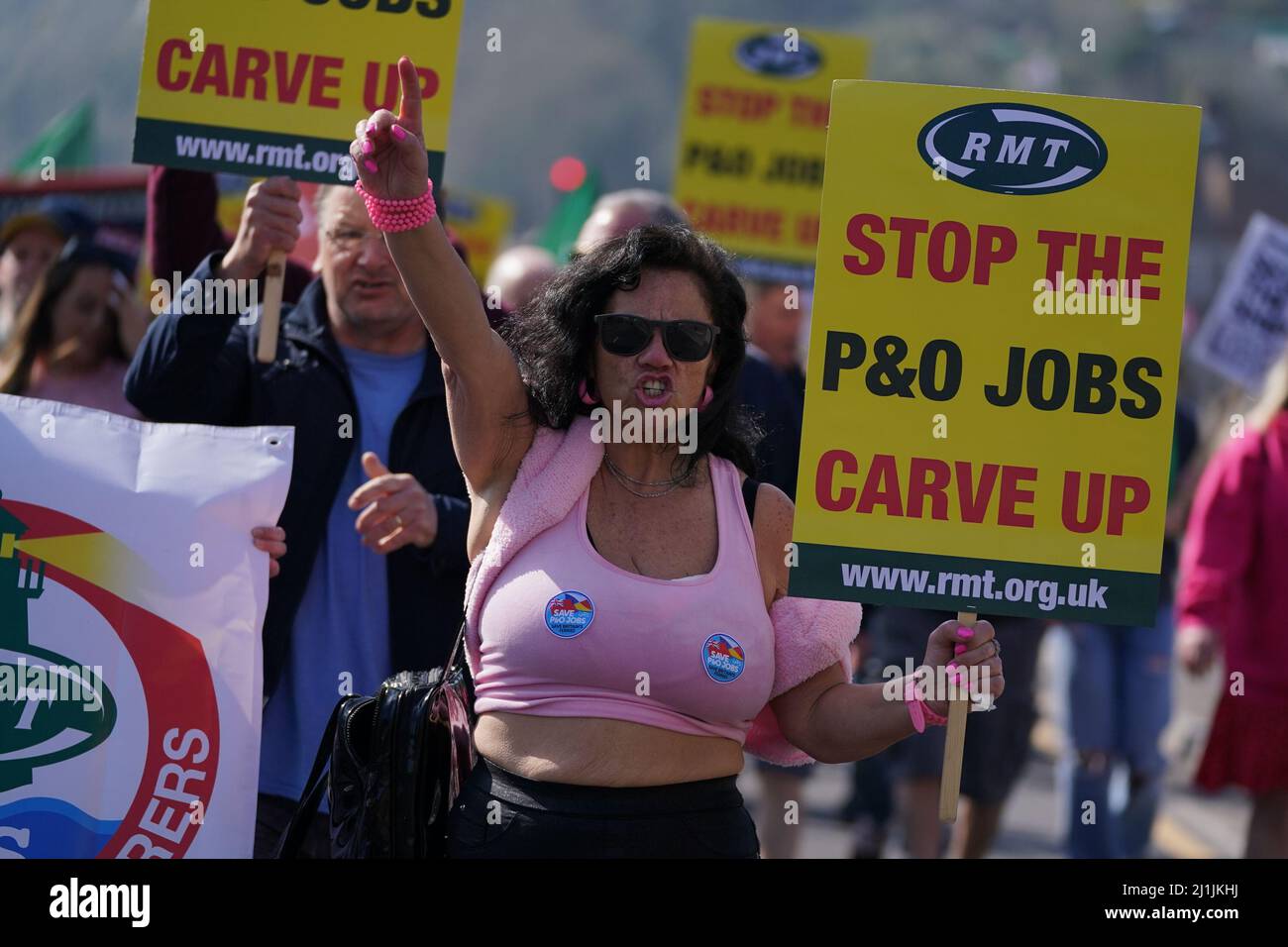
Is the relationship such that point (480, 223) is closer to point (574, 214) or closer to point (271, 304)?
point (574, 214)

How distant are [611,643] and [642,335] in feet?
1.96

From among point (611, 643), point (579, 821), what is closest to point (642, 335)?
point (611, 643)

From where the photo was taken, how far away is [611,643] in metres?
3.66

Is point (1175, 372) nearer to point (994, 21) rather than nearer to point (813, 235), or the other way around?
point (813, 235)

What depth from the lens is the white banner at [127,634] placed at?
3984 millimetres

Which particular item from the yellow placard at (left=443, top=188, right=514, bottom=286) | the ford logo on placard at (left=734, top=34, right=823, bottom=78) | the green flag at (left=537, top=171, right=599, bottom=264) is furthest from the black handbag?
the yellow placard at (left=443, top=188, right=514, bottom=286)

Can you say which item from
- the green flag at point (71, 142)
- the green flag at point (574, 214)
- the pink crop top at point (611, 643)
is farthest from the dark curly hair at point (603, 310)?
the green flag at point (71, 142)

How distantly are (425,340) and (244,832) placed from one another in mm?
1275

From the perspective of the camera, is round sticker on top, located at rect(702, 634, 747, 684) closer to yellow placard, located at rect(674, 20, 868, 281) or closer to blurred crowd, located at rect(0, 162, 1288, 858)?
blurred crowd, located at rect(0, 162, 1288, 858)

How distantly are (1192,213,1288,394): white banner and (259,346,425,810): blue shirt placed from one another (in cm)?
542

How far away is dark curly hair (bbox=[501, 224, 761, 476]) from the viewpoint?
3.91 m

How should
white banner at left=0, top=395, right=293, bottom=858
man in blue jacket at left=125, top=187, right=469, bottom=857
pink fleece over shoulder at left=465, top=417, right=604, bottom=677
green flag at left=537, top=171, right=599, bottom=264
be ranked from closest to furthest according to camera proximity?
pink fleece over shoulder at left=465, top=417, right=604, bottom=677
white banner at left=0, top=395, right=293, bottom=858
man in blue jacket at left=125, top=187, right=469, bottom=857
green flag at left=537, top=171, right=599, bottom=264
